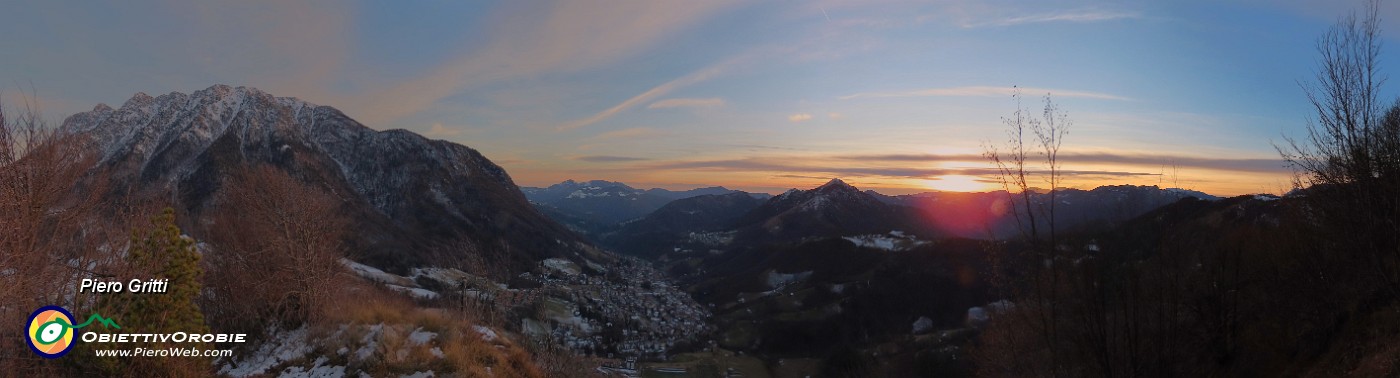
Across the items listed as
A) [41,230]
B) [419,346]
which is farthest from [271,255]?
[419,346]

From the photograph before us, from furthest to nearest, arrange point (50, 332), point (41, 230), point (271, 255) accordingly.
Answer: point (271, 255), point (41, 230), point (50, 332)

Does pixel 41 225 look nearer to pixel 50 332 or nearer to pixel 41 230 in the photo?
pixel 41 230

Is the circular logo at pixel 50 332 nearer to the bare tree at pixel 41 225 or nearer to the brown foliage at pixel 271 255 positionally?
the bare tree at pixel 41 225

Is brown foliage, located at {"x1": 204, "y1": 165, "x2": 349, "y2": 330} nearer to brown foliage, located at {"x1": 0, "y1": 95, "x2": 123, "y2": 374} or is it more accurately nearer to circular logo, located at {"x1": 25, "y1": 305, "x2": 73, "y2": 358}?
brown foliage, located at {"x1": 0, "y1": 95, "x2": 123, "y2": 374}

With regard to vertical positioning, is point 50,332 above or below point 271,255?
below

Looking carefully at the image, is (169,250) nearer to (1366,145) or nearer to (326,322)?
(326,322)

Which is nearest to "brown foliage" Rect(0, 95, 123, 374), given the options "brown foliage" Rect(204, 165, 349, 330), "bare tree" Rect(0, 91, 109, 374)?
"bare tree" Rect(0, 91, 109, 374)

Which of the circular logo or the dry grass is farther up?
the circular logo

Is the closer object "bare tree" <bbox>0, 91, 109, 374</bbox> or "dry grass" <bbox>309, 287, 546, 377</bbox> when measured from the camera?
"bare tree" <bbox>0, 91, 109, 374</bbox>

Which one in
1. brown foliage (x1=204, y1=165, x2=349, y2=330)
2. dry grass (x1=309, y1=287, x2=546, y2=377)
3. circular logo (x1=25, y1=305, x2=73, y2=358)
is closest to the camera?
circular logo (x1=25, y1=305, x2=73, y2=358)
